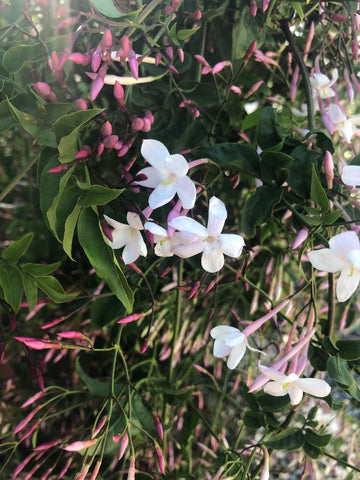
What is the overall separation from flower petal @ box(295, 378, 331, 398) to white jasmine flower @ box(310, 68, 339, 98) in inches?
16.0

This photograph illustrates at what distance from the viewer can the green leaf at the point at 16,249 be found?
0.59 metres

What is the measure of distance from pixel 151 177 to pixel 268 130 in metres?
0.18

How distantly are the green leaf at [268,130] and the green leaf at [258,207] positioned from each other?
0.19 feet

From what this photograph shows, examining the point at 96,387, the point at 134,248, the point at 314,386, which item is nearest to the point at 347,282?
the point at 314,386

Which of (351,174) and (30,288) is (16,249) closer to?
(30,288)

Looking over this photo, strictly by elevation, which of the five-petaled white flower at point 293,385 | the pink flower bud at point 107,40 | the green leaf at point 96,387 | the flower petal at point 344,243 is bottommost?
the green leaf at point 96,387

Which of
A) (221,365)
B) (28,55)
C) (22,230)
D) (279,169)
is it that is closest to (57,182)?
(28,55)

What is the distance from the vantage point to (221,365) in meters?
1.08

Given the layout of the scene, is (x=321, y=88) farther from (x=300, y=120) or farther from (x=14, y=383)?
(x=14, y=383)

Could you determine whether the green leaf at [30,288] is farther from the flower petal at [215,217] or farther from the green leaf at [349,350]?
the green leaf at [349,350]

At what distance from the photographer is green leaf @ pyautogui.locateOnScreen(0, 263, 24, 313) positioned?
62 cm

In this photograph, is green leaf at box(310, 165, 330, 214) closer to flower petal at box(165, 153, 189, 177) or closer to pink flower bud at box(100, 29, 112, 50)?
flower petal at box(165, 153, 189, 177)

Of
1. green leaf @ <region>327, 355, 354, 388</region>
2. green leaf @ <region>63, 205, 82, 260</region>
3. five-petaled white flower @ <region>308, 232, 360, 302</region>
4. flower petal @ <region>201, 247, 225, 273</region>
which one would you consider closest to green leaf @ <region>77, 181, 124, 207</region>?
green leaf @ <region>63, 205, 82, 260</region>

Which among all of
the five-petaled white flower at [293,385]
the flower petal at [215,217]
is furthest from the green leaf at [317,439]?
the flower petal at [215,217]
